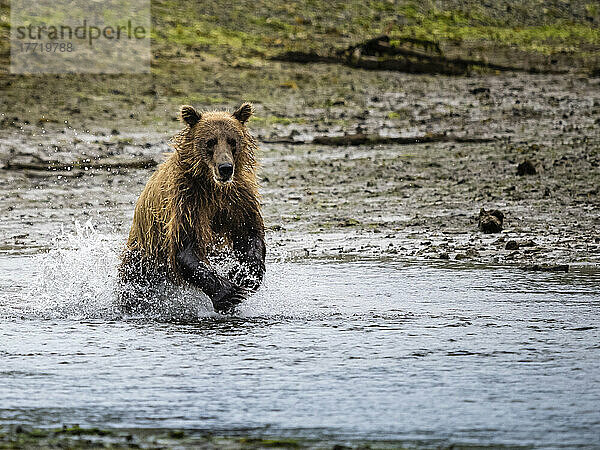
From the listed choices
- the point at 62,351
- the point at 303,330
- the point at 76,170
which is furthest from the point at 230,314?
the point at 76,170

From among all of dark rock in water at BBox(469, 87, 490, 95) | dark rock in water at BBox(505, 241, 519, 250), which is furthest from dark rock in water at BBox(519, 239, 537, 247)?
dark rock in water at BBox(469, 87, 490, 95)

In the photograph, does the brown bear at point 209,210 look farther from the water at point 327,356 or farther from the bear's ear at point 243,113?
the water at point 327,356

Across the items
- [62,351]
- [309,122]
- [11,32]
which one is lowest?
[62,351]

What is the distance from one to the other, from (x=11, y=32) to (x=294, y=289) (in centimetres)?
1275

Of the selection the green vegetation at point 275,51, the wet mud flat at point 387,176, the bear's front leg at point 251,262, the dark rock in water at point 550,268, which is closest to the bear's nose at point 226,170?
the bear's front leg at point 251,262

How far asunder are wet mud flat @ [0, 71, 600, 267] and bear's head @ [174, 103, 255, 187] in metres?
2.05

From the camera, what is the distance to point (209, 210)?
24.6 feet

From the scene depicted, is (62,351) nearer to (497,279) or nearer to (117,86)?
(497,279)

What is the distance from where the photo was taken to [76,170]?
44.4 feet

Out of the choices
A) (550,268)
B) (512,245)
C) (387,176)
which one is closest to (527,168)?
(387,176)

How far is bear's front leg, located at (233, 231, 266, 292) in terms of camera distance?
24.6 feet

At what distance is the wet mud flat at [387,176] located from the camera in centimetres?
995

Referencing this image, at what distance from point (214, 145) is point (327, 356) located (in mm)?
2055

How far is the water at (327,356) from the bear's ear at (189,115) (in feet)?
4.11
